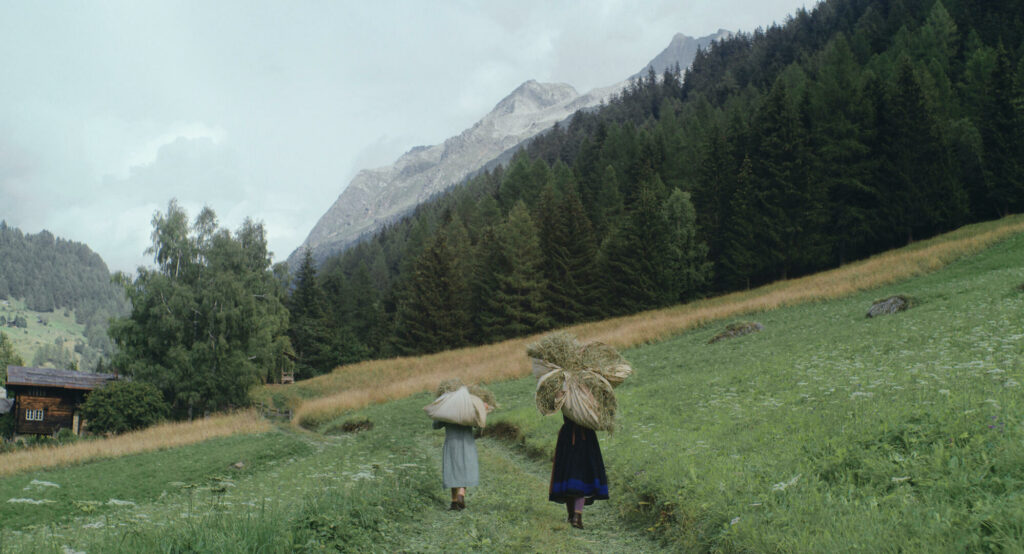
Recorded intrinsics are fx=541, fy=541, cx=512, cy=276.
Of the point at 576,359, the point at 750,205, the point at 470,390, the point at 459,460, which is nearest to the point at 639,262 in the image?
the point at 750,205

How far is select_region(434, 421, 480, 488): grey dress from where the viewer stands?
8.96 meters

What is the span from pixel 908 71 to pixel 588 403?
2408 inches

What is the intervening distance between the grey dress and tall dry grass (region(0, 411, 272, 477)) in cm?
1953

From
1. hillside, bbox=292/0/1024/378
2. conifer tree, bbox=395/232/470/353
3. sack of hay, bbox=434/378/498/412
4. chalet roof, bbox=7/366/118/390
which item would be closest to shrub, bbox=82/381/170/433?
chalet roof, bbox=7/366/118/390

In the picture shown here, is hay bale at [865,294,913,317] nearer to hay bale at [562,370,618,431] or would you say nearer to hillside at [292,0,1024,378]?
hay bale at [562,370,618,431]

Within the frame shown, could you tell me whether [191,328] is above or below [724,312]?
above

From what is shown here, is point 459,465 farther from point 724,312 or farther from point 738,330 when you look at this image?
point 724,312

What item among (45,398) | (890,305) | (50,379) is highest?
(50,379)

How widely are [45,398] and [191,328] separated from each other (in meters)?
12.9

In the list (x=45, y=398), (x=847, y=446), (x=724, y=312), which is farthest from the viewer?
(x=45, y=398)

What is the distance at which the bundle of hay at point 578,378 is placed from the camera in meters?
7.65

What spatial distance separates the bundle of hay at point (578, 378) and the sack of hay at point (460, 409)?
5.74 feet

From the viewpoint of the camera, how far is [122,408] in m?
33.3

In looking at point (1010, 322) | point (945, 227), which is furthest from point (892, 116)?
point (1010, 322)
